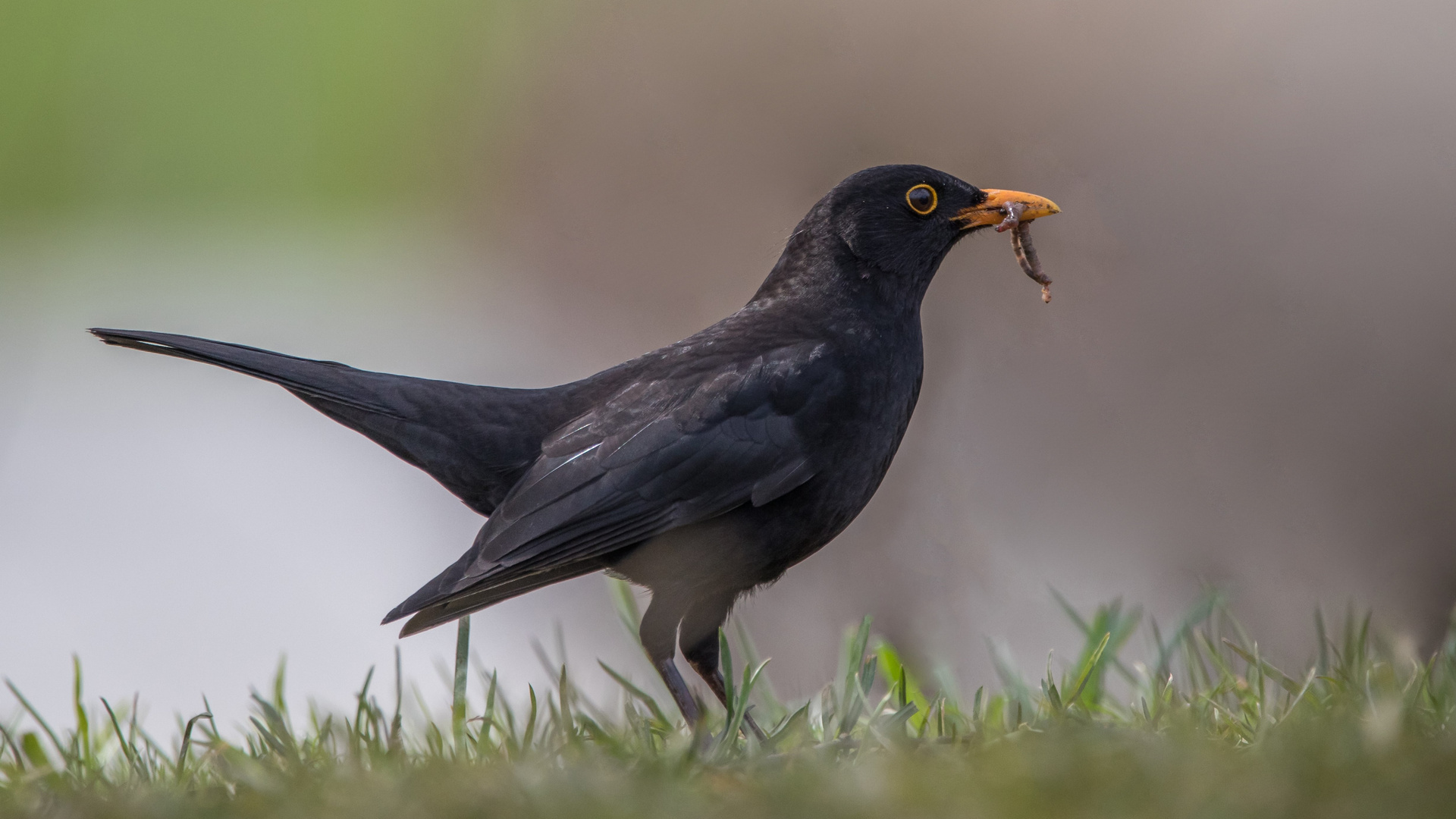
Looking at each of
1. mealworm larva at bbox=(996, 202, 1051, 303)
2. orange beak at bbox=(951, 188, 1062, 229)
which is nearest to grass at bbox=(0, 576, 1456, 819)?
mealworm larva at bbox=(996, 202, 1051, 303)

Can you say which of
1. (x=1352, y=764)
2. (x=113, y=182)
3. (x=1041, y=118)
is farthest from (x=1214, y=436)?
(x=113, y=182)

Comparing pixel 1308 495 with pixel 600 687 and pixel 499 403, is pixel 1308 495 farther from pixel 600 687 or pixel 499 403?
pixel 499 403

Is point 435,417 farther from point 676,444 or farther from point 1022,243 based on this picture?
point 1022,243

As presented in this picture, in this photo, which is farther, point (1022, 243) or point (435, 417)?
point (1022, 243)

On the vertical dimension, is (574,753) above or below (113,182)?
below

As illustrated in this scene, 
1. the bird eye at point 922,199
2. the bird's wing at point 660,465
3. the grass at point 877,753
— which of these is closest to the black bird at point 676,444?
the bird's wing at point 660,465

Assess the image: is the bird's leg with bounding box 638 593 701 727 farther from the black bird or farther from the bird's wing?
the bird's wing

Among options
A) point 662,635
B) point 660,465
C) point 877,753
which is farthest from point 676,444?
point 877,753
